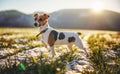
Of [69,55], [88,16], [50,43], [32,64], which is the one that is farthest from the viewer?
[88,16]

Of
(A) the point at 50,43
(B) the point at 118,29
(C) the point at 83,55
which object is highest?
(A) the point at 50,43

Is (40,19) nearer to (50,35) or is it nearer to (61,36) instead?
(50,35)

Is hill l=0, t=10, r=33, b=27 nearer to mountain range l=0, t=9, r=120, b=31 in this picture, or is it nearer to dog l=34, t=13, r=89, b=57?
mountain range l=0, t=9, r=120, b=31

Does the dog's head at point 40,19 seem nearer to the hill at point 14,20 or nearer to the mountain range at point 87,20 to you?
the mountain range at point 87,20

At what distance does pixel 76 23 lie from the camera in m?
20.6

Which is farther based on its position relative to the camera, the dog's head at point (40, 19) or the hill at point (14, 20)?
the hill at point (14, 20)

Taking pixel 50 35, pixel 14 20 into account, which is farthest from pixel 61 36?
pixel 14 20

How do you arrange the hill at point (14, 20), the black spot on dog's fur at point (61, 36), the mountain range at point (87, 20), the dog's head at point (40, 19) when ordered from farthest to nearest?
the hill at point (14, 20), the mountain range at point (87, 20), the black spot on dog's fur at point (61, 36), the dog's head at point (40, 19)

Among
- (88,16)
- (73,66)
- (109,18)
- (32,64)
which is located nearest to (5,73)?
(32,64)

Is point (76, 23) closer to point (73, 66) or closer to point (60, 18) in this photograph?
point (60, 18)

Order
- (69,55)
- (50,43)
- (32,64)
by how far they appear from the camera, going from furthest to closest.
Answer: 1. (69,55)
2. (50,43)
3. (32,64)

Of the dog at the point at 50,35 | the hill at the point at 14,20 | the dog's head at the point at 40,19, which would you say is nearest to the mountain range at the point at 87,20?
the hill at the point at 14,20

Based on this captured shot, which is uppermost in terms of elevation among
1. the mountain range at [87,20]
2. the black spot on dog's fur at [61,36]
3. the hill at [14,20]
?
the black spot on dog's fur at [61,36]

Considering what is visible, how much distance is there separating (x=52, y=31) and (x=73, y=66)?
857 millimetres
